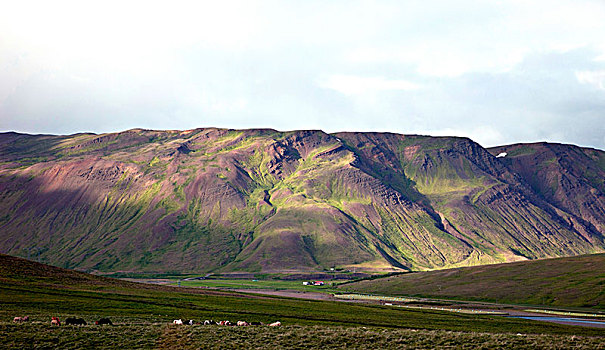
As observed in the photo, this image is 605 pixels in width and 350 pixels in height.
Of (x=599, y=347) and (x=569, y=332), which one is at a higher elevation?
(x=599, y=347)

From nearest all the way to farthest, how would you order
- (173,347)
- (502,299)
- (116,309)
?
1. (173,347)
2. (116,309)
3. (502,299)

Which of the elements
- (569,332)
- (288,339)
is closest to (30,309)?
(288,339)

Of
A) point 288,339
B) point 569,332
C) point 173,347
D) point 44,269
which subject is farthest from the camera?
point 44,269

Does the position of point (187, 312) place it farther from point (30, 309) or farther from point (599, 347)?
point (599, 347)

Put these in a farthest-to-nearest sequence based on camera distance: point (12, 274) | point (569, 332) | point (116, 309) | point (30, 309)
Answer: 1. point (12, 274)
2. point (569, 332)
3. point (116, 309)
4. point (30, 309)

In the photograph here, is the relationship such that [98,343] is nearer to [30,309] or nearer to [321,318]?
[30,309]

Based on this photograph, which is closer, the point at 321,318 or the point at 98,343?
the point at 98,343

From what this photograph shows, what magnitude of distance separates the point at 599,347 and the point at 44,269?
11420 cm

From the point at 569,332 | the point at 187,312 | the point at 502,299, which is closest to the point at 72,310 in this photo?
the point at 187,312

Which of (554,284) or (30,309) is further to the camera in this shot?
(554,284)

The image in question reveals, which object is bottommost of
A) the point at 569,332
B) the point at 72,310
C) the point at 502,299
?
the point at 502,299

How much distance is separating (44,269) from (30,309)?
59.6 meters

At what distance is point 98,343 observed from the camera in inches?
1610

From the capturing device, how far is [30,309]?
67.0 metres
